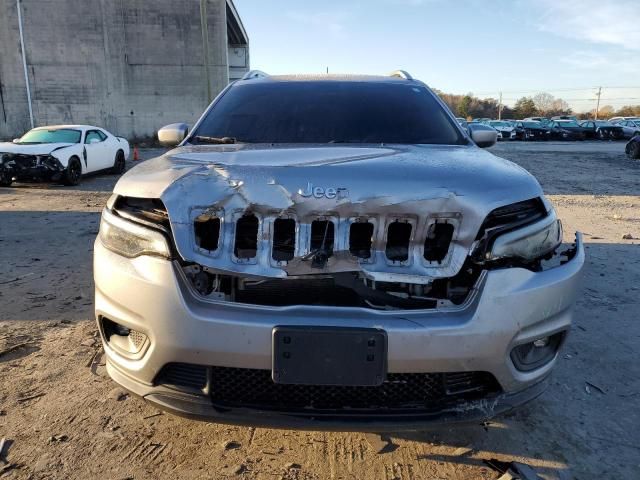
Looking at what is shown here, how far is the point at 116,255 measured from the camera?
1.95m

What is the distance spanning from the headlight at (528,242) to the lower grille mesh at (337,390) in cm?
48

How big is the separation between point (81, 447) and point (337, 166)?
5.72 feet

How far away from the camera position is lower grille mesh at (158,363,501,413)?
1779 millimetres

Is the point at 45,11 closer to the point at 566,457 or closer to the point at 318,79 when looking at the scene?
the point at 318,79

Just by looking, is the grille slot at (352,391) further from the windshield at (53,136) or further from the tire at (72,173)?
the windshield at (53,136)

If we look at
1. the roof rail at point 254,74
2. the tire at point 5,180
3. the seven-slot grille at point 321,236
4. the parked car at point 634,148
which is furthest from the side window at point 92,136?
the parked car at point 634,148

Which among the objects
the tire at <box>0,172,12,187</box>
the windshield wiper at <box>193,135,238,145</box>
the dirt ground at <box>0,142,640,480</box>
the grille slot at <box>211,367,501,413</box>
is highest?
the windshield wiper at <box>193,135,238,145</box>

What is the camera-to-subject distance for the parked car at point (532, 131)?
35.2 m

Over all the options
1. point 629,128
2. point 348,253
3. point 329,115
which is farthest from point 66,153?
point 629,128

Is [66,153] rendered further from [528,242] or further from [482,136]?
[528,242]

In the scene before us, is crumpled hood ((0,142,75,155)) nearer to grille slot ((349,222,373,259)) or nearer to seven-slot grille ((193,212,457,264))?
seven-slot grille ((193,212,457,264))

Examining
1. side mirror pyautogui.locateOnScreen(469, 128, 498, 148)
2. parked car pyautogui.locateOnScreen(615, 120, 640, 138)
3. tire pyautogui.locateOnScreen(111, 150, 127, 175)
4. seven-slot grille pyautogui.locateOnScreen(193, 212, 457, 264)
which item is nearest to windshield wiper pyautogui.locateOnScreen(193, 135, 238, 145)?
seven-slot grille pyautogui.locateOnScreen(193, 212, 457, 264)

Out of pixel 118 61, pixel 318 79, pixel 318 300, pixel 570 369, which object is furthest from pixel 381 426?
pixel 118 61

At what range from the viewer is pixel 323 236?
6.11 feet
